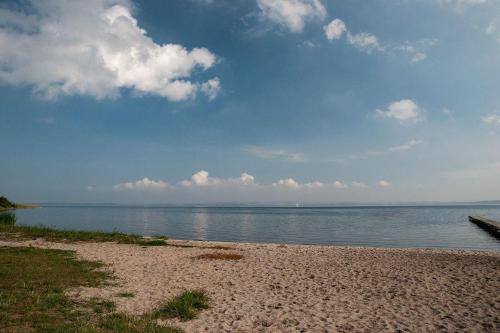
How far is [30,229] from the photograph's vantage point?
34.1 m

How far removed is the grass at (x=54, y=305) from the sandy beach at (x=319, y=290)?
88cm

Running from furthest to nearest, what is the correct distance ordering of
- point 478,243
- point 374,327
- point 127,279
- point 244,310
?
point 478,243, point 127,279, point 244,310, point 374,327

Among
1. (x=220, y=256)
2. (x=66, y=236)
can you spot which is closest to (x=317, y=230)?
(x=220, y=256)

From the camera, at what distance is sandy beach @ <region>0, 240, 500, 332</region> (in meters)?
10.6

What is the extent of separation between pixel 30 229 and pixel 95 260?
1830cm

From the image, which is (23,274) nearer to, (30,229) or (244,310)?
(244,310)

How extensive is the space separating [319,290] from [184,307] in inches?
248

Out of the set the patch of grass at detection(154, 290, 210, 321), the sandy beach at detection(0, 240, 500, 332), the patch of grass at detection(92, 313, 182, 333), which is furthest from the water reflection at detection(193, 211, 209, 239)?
the patch of grass at detection(92, 313, 182, 333)

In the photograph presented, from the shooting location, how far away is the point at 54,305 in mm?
10969

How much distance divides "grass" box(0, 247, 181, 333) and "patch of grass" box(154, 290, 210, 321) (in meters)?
0.65

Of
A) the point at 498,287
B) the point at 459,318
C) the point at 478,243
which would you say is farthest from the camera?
the point at 478,243

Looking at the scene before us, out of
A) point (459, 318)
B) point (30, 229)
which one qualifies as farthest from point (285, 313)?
point (30, 229)

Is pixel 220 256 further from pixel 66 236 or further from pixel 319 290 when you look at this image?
pixel 66 236

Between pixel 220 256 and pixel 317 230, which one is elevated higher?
pixel 220 256
